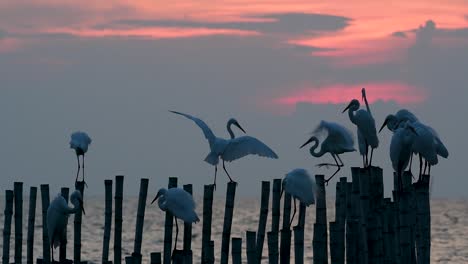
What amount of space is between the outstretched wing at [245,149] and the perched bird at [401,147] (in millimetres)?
2723

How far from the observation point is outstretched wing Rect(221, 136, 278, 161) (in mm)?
17625

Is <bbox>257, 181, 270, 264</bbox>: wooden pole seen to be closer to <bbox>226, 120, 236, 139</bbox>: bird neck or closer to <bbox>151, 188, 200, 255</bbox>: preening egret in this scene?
<bbox>151, 188, 200, 255</bbox>: preening egret

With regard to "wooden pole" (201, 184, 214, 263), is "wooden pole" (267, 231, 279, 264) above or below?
below

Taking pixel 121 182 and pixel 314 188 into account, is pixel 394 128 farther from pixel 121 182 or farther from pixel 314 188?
pixel 121 182

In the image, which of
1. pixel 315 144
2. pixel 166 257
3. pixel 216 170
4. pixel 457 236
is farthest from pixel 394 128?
pixel 457 236

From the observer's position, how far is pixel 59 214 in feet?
52.0

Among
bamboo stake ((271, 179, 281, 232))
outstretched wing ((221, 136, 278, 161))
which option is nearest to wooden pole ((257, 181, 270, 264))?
bamboo stake ((271, 179, 281, 232))

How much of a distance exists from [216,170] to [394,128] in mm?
3063

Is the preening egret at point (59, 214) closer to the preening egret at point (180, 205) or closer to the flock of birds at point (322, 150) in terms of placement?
the flock of birds at point (322, 150)

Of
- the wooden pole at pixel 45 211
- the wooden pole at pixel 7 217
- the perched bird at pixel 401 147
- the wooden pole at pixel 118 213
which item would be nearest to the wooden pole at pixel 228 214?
the wooden pole at pixel 118 213

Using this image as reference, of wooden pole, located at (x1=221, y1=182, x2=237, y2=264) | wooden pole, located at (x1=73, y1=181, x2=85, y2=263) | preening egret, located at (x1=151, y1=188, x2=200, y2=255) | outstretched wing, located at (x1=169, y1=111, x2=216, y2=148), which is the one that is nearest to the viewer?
wooden pole, located at (x1=221, y1=182, x2=237, y2=264)

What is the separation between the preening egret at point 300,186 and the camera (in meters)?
15.4

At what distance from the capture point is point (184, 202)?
15.7m

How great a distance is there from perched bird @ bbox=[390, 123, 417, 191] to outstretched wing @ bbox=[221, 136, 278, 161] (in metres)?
2.72
